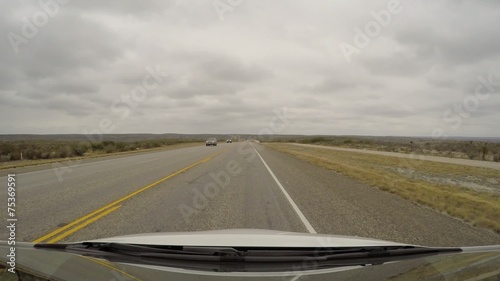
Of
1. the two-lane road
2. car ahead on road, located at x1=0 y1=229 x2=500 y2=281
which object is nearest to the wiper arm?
car ahead on road, located at x1=0 y1=229 x2=500 y2=281

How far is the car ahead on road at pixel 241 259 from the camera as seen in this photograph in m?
2.86

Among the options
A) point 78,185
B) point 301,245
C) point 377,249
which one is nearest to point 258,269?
point 301,245

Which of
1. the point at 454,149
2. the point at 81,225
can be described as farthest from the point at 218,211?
the point at 454,149

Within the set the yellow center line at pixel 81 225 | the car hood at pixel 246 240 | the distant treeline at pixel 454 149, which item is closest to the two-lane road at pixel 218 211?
the yellow center line at pixel 81 225

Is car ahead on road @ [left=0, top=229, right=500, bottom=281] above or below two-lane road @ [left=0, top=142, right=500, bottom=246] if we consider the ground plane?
above

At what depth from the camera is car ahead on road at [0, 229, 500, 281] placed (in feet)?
9.38

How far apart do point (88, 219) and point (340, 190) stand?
820 centimetres

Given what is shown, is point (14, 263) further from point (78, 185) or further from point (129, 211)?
point (78, 185)

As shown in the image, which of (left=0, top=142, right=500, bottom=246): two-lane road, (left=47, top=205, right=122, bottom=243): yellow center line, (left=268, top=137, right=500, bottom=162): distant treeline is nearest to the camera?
(left=47, top=205, right=122, bottom=243): yellow center line

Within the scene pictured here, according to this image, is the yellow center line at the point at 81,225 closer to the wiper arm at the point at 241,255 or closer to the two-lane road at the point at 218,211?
the two-lane road at the point at 218,211

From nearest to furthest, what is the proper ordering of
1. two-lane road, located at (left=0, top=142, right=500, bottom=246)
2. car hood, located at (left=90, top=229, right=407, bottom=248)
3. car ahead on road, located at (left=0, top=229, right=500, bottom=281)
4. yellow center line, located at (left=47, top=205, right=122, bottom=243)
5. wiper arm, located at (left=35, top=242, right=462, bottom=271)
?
car ahead on road, located at (left=0, top=229, right=500, bottom=281)
wiper arm, located at (left=35, top=242, right=462, bottom=271)
car hood, located at (left=90, top=229, right=407, bottom=248)
yellow center line, located at (left=47, top=205, right=122, bottom=243)
two-lane road, located at (left=0, top=142, right=500, bottom=246)

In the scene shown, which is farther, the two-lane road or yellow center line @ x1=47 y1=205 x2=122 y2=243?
the two-lane road

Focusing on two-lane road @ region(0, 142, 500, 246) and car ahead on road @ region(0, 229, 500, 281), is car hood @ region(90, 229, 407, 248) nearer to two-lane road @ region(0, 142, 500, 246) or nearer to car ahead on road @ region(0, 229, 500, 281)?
car ahead on road @ region(0, 229, 500, 281)

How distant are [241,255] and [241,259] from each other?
0.04 m
